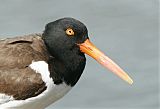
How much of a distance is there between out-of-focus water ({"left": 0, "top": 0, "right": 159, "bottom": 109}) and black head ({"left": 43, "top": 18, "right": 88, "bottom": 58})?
12.7 ft

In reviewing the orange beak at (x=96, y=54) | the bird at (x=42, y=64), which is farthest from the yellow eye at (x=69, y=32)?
the orange beak at (x=96, y=54)

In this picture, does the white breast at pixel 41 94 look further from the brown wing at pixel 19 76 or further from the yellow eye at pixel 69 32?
the yellow eye at pixel 69 32

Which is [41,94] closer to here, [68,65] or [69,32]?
[68,65]

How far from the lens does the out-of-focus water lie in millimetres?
12578

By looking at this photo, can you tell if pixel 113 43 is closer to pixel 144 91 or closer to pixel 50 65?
pixel 144 91

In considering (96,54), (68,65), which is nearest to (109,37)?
(96,54)

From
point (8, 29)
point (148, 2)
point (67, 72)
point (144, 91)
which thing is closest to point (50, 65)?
point (67, 72)

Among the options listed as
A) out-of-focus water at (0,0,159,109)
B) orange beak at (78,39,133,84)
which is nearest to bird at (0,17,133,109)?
orange beak at (78,39,133,84)

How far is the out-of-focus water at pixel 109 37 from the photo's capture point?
1258 centimetres

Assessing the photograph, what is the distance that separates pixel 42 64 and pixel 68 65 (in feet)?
1.26

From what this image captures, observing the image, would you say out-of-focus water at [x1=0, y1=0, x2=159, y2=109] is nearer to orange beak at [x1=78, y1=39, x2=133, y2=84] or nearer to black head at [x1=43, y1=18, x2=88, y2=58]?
orange beak at [x1=78, y1=39, x2=133, y2=84]

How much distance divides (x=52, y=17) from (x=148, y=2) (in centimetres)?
226

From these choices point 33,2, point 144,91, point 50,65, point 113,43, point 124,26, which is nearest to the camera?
point 50,65

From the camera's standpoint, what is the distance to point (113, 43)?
13430 millimetres
